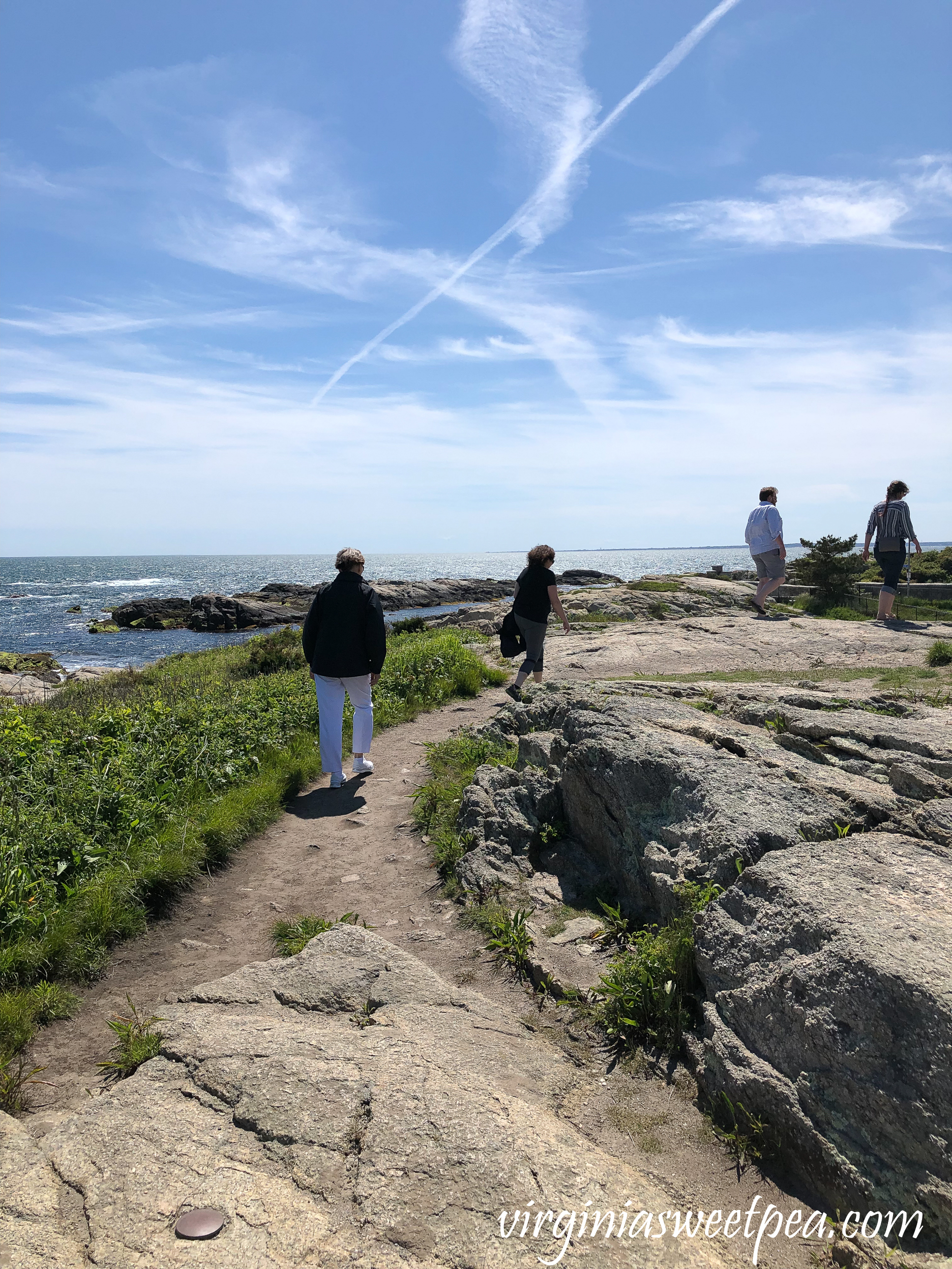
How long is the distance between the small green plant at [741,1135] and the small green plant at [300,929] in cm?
281

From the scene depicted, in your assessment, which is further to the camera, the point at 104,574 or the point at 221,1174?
the point at 104,574

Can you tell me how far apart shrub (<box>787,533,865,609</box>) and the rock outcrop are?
39.5 ft

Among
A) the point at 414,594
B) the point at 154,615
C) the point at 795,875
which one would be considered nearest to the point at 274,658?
the point at 795,875

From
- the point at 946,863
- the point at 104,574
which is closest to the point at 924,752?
the point at 946,863

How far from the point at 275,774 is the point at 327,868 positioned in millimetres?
2259

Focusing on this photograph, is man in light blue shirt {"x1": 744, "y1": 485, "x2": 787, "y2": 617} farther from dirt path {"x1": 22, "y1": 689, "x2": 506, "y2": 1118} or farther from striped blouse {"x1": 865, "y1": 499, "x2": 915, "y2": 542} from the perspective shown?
dirt path {"x1": 22, "y1": 689, "x2": 506, "y2": 1118}

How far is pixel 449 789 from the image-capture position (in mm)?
7891

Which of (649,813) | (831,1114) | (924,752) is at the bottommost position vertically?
(831,1114)

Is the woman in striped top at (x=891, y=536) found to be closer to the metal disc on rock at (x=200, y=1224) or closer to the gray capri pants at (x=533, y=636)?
the gray capri pants at (x=533, y=636)

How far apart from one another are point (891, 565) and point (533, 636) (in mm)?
8178

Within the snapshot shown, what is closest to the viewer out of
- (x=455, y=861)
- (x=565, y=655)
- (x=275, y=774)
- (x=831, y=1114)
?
(x=831, y=1114)

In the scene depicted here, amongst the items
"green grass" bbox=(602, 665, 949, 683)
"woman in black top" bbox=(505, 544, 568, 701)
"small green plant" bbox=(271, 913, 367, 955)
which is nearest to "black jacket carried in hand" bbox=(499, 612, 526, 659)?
"woman in black top" bbox=(505, 544, 568, 701)

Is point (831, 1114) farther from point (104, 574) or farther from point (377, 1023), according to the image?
point (104, 574)

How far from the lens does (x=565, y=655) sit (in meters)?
14.1
